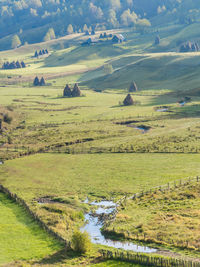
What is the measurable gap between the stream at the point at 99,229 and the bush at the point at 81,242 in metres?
3.03

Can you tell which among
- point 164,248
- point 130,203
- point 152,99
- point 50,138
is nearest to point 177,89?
point 152,99

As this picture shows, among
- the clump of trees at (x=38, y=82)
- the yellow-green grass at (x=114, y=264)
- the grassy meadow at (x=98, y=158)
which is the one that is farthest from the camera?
the clump of trees at (x=38, y=82)

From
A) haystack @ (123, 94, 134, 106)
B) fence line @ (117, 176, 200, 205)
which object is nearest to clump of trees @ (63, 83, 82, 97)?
haystack @ (123, 94, 134, 106)

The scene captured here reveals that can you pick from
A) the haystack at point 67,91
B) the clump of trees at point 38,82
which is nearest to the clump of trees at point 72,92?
the haystack at point 67,91

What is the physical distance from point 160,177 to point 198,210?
1349cm

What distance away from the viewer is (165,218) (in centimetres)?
4525

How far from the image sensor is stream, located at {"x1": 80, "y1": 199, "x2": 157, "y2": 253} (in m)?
39.4

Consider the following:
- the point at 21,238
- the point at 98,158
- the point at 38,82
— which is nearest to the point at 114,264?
the point at 21,238

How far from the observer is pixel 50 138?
87062 mm

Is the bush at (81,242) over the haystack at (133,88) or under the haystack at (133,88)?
under

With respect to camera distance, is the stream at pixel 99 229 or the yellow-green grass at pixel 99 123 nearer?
the stream at pixel 99 229

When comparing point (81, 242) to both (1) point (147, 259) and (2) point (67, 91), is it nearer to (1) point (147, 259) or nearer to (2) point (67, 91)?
(1) point (147, 259)

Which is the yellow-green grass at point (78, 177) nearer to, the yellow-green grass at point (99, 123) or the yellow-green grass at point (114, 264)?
the yellow-green grass at point (99, 123)

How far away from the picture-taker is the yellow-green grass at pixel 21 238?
125ft
